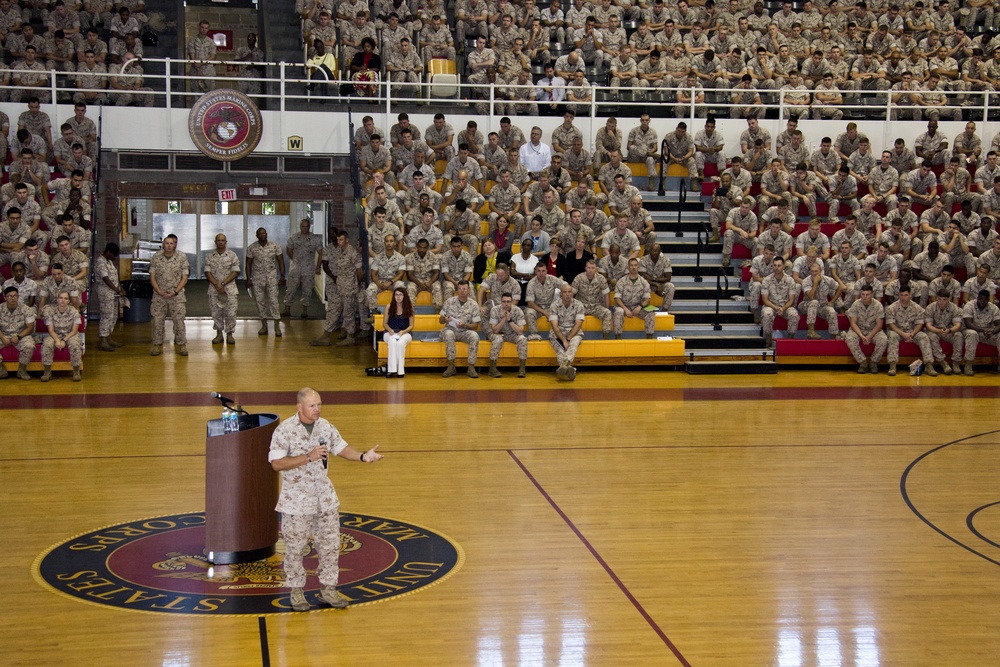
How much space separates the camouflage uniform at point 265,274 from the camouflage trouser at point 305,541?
43.2 feet

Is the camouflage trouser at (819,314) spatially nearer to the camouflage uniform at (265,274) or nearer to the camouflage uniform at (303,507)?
the camouflage uniform at (265,274)

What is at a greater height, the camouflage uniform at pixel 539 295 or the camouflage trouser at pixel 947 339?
the camouflage uniform at pixel 539 295

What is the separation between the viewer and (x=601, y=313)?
1694cm

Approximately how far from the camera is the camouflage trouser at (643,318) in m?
16.9

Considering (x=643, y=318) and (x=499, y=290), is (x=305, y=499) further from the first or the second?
(x=643, y=318)

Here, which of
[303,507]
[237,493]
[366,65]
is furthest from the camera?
[366,65]

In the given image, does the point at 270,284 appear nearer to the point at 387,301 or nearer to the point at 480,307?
the point at 387,301

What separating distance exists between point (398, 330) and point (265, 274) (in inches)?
195

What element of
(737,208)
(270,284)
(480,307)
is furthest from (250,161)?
(737,208)

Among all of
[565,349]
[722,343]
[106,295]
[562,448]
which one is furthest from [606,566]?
[106,295]

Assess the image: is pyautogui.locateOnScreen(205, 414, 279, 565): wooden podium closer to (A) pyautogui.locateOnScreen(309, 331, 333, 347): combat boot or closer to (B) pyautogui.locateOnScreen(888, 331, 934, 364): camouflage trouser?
(A) pyautogui.locateOnScreen(309, 331, 333, 347): combat boot

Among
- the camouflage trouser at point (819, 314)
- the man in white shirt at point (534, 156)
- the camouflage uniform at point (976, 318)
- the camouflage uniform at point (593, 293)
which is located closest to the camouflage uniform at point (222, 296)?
the man in white shirt at point (534, 156)

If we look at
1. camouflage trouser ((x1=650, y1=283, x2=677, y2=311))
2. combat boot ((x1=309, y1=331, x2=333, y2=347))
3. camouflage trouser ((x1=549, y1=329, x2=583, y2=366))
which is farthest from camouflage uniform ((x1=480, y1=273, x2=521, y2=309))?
combat boot ((x1=309, y1=331, x2=333, y2=347))

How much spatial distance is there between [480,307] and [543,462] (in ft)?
18.6
